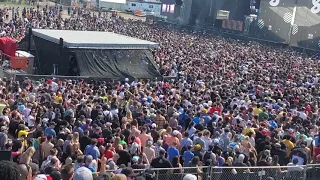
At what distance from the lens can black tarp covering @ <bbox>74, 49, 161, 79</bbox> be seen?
75.0ft

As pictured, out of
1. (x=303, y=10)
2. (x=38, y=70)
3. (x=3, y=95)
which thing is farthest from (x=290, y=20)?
(x=3, y=95)

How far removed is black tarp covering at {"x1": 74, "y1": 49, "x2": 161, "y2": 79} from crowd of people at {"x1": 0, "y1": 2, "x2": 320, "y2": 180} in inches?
69.9

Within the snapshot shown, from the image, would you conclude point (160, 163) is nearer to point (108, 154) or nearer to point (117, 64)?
point (108, 154)

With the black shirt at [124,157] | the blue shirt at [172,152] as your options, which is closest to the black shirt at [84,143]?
the black shirt at [124,157]

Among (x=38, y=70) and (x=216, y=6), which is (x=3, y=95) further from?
(x=216, y=6)

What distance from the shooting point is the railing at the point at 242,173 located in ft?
29.1

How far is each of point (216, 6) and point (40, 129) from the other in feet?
148

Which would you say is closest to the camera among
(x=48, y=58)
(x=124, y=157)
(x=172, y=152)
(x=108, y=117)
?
(x=124, y=157)

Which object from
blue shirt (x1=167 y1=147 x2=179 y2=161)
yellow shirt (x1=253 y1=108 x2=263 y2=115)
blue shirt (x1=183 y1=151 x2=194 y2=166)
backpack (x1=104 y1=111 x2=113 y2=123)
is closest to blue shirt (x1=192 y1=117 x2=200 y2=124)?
backpack (x1=104 y1=111 x2=113 y2=123)

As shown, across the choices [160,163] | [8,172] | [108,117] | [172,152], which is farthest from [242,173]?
[8,172]

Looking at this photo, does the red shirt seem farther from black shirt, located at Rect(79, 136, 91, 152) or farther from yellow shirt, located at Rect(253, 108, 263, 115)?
yellow shirt, located at Rect(253, 108, 263, 115)

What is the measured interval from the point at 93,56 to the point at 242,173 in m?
14.7

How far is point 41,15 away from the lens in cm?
4322

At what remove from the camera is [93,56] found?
2320cm
